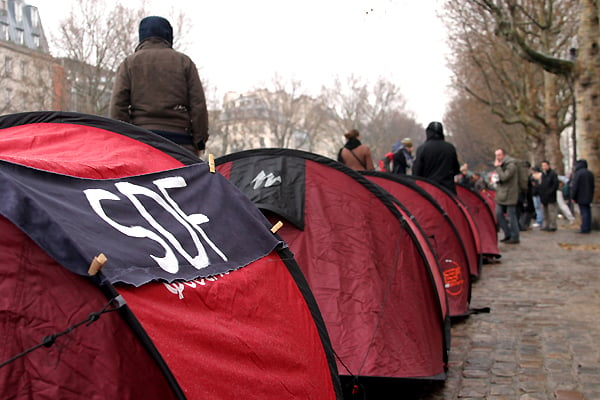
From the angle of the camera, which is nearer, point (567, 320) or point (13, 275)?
point (13, 275)

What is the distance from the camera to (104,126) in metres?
3.10

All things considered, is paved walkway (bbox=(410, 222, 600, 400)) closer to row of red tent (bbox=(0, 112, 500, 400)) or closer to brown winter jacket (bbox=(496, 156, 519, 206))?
row of red tent (bbox=(0, 112, 500, 400))

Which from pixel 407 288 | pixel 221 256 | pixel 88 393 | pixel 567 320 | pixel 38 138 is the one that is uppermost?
pixel 38 138

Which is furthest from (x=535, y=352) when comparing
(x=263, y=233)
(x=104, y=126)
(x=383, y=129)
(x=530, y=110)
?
(x=383, y=129)

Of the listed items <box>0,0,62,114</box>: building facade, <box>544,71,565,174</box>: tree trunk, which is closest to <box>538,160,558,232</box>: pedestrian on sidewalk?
<box>544,71,565,174</box>: tree trunk

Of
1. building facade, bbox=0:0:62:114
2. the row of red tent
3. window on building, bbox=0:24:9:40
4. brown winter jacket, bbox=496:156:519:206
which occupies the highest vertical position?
window on building, bbox=0:24:9:40

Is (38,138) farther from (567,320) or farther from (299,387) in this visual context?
(567,320)

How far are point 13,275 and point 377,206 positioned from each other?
3147mm

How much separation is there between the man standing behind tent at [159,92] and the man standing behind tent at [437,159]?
5.08 meters

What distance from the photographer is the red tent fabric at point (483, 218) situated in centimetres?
1229

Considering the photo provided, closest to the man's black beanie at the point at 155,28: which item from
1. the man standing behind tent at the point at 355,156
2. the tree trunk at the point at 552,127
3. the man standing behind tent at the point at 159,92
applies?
the man standing behind tent at the point at 159,92

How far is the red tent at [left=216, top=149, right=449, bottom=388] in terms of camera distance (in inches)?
177

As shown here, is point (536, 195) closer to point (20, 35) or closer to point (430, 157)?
point (430, 157)

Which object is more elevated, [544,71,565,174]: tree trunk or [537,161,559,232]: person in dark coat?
[544,71,565,174]: tree trunk
